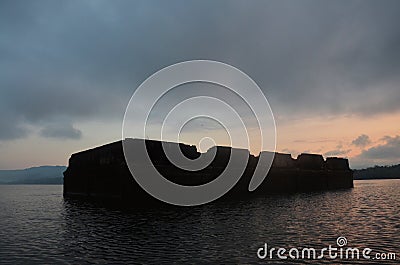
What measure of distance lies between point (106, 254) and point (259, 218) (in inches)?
648

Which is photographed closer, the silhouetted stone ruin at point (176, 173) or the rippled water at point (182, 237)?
the rippled water at point (182, 237)

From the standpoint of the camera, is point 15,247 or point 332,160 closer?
point 15,247

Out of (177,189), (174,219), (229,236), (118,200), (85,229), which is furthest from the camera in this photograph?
(177,189)

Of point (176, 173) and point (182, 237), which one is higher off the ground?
point (176, 173)

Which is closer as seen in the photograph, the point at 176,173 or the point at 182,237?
the point at 182,237

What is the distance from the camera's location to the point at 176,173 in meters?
54.4

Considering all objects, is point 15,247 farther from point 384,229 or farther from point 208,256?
point 384,229

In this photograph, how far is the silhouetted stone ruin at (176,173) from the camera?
50.8 m

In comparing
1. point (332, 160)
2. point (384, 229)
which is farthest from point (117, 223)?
point (332, 160)

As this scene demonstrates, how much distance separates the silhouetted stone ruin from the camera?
50781 millimetres

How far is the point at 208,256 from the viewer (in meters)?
16.3

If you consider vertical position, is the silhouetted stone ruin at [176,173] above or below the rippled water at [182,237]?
above

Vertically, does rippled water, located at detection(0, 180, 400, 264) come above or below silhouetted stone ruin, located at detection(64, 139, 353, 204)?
below

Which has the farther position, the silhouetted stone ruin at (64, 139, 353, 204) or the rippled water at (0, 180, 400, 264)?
the silhouetted stone ruin at (64, 139, 353, 204)
